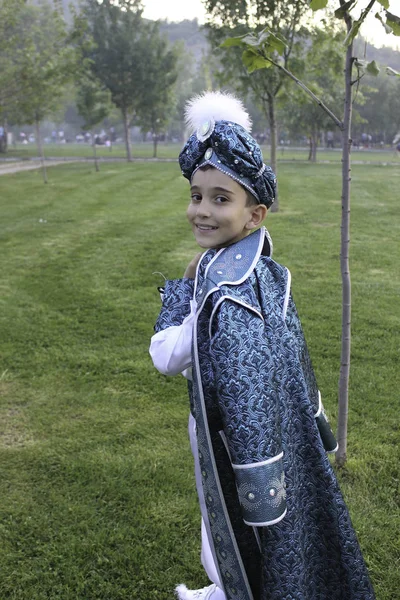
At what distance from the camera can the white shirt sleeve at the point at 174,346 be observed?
1.86m

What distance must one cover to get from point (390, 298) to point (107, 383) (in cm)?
384

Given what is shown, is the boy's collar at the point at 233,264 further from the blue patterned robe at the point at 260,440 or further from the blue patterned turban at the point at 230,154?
the blue patterned turban at the point at 230,154

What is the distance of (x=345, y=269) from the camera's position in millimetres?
3322

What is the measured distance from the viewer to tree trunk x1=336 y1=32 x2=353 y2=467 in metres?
3.05

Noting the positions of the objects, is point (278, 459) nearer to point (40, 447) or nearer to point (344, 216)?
point (344, 216)

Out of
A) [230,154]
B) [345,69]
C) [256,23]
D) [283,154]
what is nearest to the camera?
[230,154]

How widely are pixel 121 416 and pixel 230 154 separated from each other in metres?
2.91

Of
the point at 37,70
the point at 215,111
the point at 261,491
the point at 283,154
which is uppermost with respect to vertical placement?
the point at 37,70

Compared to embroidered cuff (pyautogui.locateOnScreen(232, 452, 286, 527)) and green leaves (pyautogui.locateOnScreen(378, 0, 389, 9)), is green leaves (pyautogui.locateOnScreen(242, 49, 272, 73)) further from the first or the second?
embroidered cuff (pyautogui.locateOnScreen(232, 452, 286, 527))

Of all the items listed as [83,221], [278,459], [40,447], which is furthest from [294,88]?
[278,459]

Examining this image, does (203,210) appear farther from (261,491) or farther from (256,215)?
(261,491)

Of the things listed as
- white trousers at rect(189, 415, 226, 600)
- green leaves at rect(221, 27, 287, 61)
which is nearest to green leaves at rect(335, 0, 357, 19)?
green leaves at rect(221, 27, 287, 61)

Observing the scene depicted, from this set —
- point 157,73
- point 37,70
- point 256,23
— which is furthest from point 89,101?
point 256,23

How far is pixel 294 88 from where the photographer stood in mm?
12805
